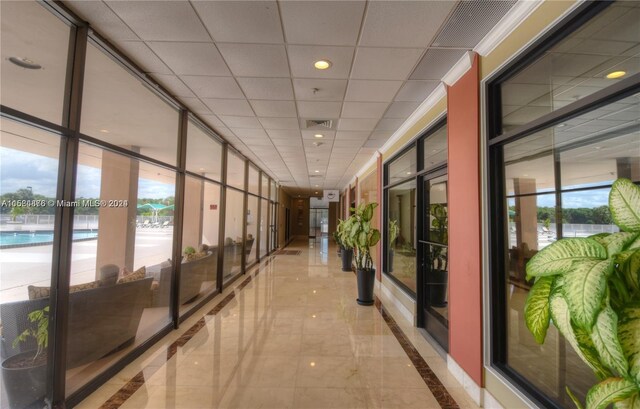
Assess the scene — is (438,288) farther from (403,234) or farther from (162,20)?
(162,20)

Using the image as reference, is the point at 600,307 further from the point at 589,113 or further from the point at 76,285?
the point at 76,285

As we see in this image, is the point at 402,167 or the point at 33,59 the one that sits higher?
the point at 33,59

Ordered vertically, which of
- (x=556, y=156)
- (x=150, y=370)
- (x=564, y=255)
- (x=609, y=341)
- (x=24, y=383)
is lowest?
(x=150, y=370)

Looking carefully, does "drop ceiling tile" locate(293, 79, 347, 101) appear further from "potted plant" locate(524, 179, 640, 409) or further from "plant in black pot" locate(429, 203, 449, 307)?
"potted plant" locate(524, 179, 640, 409)

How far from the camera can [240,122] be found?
5086mm

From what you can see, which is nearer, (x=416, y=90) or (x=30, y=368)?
(x=30, y=368)

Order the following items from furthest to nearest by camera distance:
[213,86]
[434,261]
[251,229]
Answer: [251,229] → [434,261] → [213,86]

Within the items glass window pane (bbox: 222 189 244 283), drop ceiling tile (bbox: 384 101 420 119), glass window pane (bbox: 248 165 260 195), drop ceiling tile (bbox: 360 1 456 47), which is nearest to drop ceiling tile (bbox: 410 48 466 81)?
drop ceiling tile (bbox: 360 1 456 47)

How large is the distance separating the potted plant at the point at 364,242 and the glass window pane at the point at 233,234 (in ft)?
9.66

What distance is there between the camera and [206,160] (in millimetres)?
5570

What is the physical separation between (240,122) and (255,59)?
2.17 metres

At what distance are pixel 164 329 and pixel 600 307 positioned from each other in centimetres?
455

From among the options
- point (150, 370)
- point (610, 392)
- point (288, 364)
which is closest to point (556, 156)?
point (610, 392)

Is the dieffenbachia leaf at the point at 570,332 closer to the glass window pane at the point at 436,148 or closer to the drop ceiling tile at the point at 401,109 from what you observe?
the glass window pane at the point at 436,148
